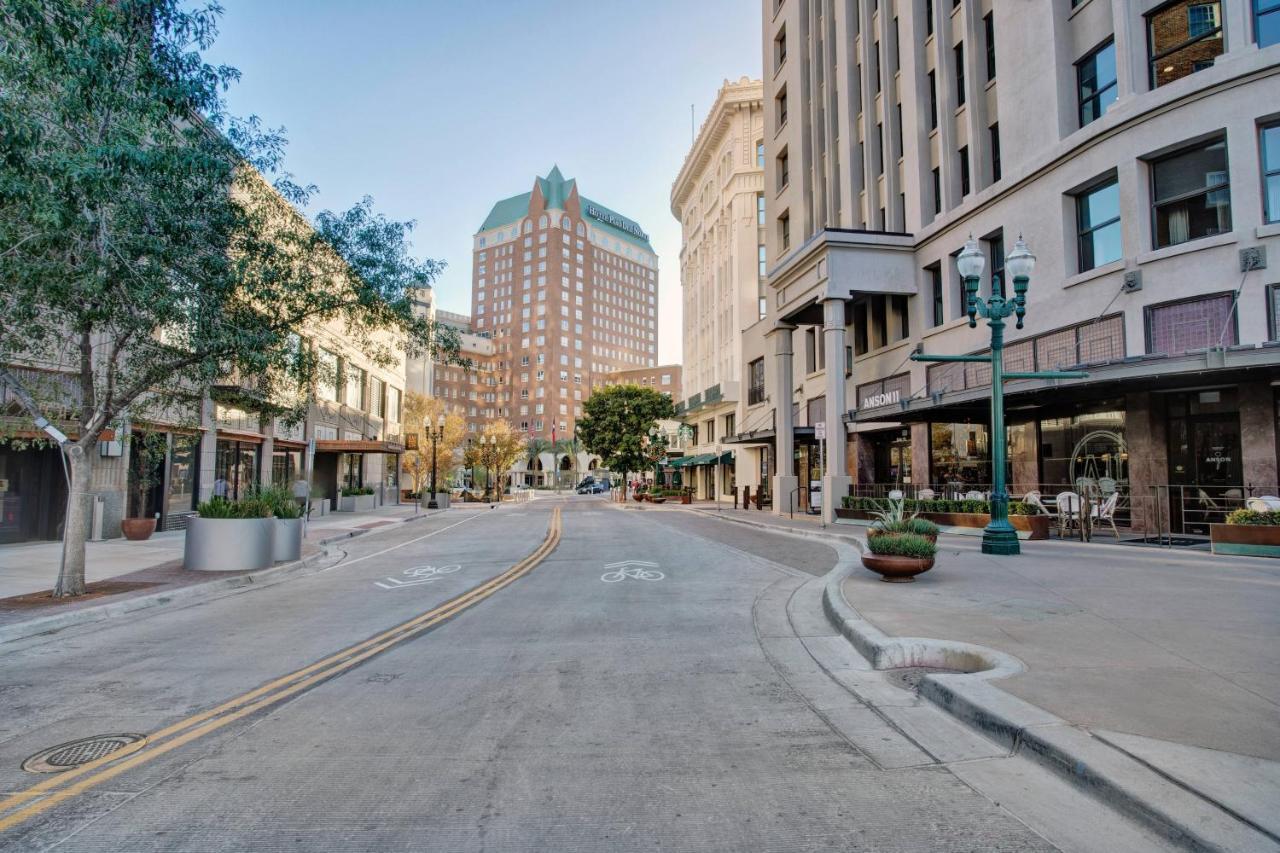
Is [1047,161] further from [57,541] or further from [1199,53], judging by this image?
[57,541]

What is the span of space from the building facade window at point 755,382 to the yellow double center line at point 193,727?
103 ft

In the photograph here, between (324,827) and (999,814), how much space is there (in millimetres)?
3255

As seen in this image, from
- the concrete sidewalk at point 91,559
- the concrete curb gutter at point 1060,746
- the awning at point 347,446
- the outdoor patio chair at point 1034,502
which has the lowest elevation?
the concrete sidewalk at point 91,559

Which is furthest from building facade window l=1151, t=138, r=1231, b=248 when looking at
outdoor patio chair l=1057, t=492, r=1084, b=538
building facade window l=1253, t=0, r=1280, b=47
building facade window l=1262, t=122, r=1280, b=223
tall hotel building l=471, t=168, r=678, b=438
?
tall hotel building l=471, t=168, r=678, b=438

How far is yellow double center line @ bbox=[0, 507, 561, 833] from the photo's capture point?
12.7ft

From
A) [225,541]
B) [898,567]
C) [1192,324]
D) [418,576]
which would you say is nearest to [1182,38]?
[1192,324]

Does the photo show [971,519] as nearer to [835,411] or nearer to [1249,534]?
[1249,534]

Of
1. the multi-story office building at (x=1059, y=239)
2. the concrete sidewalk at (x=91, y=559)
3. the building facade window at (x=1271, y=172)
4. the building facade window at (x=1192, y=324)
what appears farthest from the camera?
the multi-story office building at (x=1059, y=239)

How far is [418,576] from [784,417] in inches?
821

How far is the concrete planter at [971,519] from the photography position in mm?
16562

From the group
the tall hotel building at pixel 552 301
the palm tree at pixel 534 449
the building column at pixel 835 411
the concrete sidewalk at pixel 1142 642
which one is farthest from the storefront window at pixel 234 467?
the tall hotel building at pixel 552 301

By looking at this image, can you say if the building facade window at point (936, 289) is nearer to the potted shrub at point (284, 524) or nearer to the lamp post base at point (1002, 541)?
the lamp post base at point (1002, 541)

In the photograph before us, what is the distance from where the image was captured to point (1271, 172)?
1448 centimetres

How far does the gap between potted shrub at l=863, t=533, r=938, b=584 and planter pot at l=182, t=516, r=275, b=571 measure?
36.7 ft
